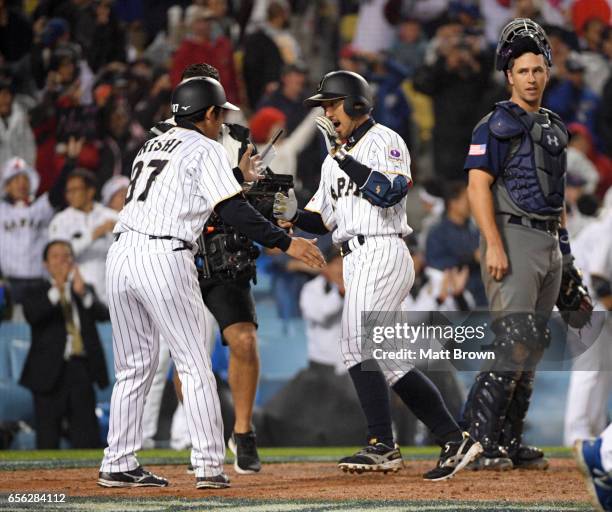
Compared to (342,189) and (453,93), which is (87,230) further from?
(342,189)

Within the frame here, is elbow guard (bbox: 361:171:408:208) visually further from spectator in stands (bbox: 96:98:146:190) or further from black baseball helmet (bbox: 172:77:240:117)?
spectator in stands (bbox: 96:98:146:190)

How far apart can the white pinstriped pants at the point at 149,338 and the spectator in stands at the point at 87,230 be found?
14.2 ft

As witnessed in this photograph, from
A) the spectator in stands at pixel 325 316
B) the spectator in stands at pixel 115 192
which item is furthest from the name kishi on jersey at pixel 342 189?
the spectator in stands at pixel 115 192

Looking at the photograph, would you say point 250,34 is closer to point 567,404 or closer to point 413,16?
point 413,16

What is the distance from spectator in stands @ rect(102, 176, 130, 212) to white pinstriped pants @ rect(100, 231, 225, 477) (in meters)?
4.59

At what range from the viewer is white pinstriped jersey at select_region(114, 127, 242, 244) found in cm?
468

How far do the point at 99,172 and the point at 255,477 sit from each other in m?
4.80

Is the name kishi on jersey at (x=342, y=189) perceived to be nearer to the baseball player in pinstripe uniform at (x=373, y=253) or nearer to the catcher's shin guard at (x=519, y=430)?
the baseball player in pinstripe uniform at (x=373, y=253)

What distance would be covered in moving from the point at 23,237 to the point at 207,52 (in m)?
2.46

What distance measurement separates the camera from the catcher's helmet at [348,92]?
17.7 ft

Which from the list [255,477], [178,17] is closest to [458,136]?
[178,17]

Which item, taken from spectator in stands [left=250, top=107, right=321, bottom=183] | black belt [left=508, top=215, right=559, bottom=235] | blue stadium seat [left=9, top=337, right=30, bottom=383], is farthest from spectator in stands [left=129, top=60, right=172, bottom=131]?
black belt [left=508, top=215, right=559, bottom=235]

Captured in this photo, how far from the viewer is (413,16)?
1066 centimetres

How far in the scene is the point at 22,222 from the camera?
9.29 meters
